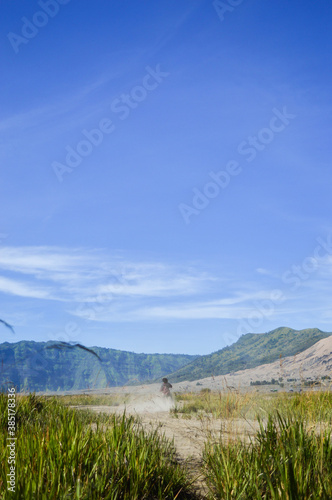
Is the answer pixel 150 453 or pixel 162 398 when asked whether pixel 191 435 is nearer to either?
pixel 150 453

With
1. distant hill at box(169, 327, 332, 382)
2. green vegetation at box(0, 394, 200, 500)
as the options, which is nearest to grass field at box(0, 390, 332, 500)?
green vegetation at box(0, 394, 200, 500)

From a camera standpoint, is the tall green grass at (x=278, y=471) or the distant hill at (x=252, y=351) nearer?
the tall green grass at (x=278, y=471)

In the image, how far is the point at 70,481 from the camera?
12.1 ft

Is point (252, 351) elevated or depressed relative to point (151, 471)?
elevated

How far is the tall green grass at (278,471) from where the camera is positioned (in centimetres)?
355

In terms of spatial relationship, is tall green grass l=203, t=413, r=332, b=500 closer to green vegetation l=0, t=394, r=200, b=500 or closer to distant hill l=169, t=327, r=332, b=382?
green vegetation l=0, t=394, r=200, b=500

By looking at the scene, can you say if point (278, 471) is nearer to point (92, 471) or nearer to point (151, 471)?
point (151, 471)

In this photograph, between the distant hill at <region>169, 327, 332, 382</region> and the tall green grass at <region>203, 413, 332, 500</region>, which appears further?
the distant hill at <region>169, 327, 332, 382</region>

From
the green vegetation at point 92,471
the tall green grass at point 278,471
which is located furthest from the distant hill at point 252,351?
the green vegetation at point 92,471

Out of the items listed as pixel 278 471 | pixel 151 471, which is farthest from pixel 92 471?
pixel 278 471

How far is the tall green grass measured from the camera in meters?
3.55

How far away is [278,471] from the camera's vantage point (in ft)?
13.3

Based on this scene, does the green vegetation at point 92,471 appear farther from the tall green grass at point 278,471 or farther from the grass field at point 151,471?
the tall green grass at point 278,471

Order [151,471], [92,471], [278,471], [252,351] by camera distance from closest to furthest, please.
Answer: [92,471], [278,471], [151,471], [252,351]
